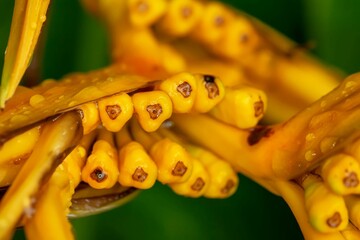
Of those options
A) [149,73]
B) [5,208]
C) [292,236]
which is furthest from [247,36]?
[5,208]

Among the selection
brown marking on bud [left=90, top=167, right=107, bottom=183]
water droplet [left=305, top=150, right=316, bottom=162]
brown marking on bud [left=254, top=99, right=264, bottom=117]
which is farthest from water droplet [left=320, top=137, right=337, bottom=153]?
brown marking on bud [left=90, top=167, right=107, bottom=183]

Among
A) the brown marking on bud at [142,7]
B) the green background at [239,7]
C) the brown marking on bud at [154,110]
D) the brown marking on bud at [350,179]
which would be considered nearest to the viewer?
the brown marking on bud at [350,179]

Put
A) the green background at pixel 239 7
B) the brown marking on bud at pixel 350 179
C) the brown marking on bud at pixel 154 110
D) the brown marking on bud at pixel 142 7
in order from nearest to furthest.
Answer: the brown marking on bud at pixel 350 179
the brown marking on bud at pixel 154 110
the brown marking on bud at pixel 142 7
the green background at pixel 239 7

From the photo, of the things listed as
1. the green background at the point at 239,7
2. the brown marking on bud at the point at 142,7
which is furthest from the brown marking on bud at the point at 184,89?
the green background at the point at 239,7

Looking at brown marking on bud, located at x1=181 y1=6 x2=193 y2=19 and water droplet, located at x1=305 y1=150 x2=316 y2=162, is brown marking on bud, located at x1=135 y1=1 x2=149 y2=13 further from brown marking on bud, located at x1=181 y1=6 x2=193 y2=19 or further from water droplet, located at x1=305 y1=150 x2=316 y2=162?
water droplet, located at x1=305 y1=150 x2=316 y2=162

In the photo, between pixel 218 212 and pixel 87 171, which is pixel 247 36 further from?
pixel 87 171

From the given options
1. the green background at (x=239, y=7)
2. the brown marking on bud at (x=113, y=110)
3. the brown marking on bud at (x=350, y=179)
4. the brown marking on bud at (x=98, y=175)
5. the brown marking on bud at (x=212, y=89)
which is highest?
the brown marking on bud at (x=350, y=179)

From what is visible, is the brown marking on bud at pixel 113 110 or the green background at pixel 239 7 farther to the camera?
the green background at pixel 239 7

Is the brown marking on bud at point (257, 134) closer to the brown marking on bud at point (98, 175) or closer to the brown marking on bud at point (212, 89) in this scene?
the brown marking on bud at point (212, 89)
